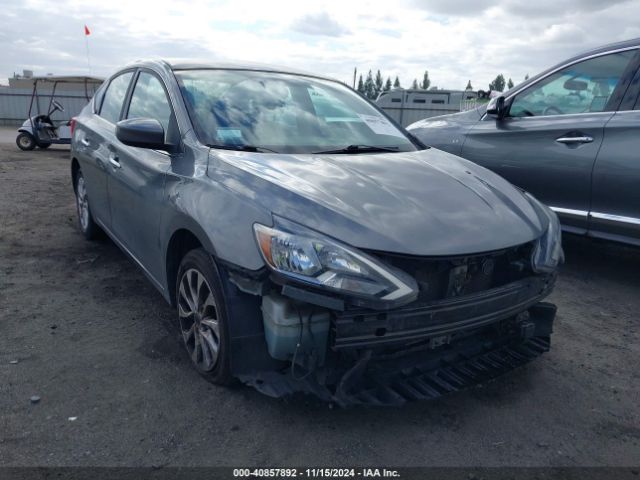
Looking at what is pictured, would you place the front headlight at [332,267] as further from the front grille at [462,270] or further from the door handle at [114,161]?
the door handle at [114,161]

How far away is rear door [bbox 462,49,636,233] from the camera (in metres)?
4.21

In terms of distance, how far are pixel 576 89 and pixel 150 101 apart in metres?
3.49

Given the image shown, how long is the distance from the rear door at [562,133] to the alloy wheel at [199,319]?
3212 millimetres

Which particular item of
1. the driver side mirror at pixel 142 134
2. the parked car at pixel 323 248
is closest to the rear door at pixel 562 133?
the parked car at pixel 323 248

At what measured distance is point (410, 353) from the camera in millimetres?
2340

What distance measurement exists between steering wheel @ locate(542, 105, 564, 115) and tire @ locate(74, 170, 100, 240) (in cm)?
419

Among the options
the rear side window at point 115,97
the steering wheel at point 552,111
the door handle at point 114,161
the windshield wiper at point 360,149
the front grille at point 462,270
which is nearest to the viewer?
the front grille at point 462,270

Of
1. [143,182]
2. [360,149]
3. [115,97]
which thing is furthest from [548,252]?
[115,97]

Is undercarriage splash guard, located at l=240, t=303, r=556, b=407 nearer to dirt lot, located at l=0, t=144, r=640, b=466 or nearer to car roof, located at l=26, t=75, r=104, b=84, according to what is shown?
dirt lot, located at l=0, t=144, r=640, b=466

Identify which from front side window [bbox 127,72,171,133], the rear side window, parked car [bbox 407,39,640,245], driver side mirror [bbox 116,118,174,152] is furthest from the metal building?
driver side mirror [bbox 116,118,174,152]

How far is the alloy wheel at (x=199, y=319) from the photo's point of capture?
2.54 m

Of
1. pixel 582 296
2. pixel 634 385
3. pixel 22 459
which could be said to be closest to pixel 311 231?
pixel 22 459

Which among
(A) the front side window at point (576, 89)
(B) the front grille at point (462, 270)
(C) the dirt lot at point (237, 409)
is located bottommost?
(C) the dirt lot at point (237, 409)

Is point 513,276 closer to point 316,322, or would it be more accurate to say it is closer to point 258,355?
point 316,322
